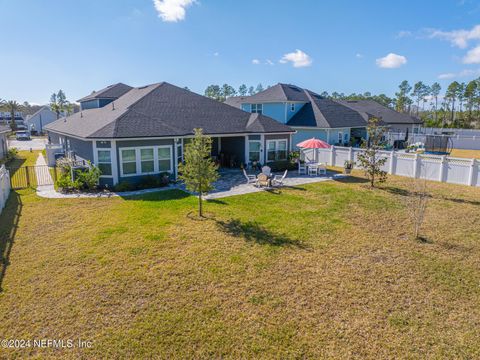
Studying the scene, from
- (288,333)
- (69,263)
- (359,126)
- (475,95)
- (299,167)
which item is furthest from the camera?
(475,95)

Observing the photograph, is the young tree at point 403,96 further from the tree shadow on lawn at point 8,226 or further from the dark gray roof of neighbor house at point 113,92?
the tree shadow on lawn at point 8,226

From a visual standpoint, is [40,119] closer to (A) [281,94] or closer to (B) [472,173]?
(A) [281,94]

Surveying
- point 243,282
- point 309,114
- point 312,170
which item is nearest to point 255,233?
point 243,282

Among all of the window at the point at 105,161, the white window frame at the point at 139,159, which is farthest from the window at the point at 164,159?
the window at the point at 105,161

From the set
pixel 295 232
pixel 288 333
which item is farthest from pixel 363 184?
pixel 288 333

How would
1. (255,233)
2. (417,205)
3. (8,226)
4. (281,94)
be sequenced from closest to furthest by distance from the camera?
(255,233) → (8,226) → (417,205) → (281,94)

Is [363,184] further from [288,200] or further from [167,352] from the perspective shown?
[167,352]

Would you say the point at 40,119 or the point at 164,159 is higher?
the point at 40,119
